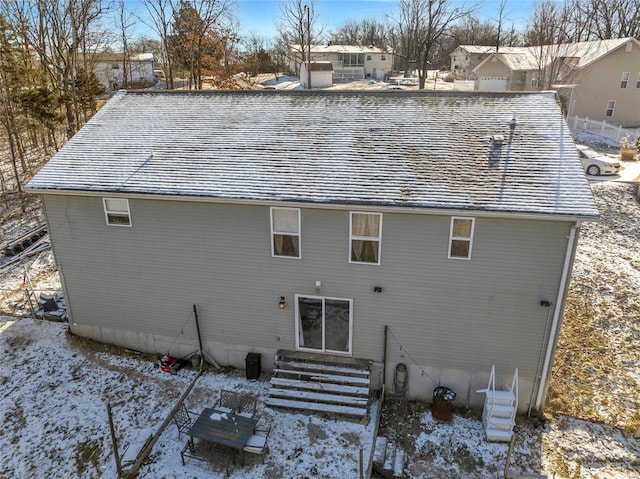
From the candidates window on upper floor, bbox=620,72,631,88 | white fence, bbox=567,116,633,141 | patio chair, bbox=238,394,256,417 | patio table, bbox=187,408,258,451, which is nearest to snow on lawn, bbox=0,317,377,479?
patio chair, bbox=238,394,256,417

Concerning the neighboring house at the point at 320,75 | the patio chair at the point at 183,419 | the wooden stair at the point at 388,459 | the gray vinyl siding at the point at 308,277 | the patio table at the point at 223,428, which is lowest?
the wooden stair at the point at 388,459

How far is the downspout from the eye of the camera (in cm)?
925

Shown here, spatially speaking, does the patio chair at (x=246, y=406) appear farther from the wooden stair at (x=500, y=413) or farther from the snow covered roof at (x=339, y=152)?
the wooden stair at (x=500, y=413)

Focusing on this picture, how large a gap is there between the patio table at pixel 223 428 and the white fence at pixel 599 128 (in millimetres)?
36733

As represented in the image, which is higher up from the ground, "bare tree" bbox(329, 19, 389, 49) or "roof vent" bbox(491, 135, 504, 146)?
"bare tree" bbox(329, 19, 389, 49)

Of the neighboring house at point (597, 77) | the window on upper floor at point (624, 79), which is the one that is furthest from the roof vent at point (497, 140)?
the window on upper floor at point (624, 79)

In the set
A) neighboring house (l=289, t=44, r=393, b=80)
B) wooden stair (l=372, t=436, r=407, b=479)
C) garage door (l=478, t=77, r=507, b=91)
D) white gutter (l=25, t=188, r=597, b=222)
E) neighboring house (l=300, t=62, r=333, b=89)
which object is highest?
neighboring house (l=289, t=44, r=393, b=80)

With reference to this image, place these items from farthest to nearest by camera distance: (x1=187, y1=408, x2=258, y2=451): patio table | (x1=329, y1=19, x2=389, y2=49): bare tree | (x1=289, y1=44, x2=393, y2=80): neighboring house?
(x1=329, y1=19, x2=389, y2=49): bare tree → (x1=289, y1=44, x2=393, y2=80): neighboring house → (x1=187, y1=408, x2=258, y2=451): patio table

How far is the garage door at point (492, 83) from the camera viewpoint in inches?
1716

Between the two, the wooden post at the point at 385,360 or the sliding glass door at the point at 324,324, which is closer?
the wooden post at the point at 385,360

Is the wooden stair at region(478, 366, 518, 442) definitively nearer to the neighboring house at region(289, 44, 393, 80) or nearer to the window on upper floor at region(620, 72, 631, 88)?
the window on upper floor at region(620, 72, 631, 88)

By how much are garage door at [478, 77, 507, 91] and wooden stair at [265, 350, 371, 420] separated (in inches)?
1626

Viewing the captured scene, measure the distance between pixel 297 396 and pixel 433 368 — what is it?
3.54 meters

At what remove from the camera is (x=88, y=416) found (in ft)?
35.0
